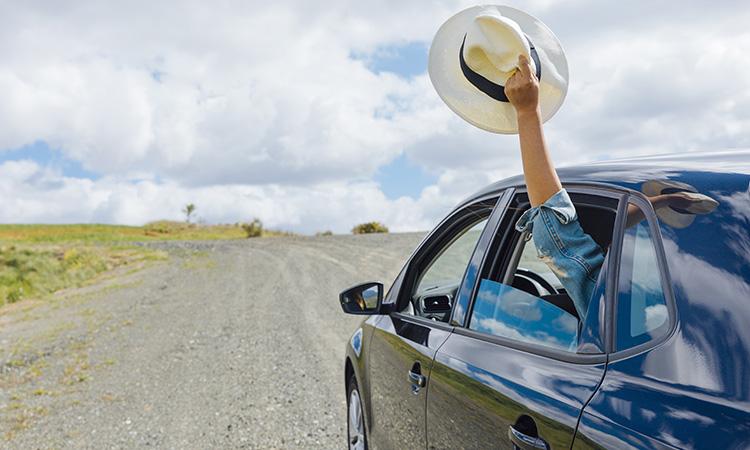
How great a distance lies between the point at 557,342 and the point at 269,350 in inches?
323

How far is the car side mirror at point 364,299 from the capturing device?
143 inches

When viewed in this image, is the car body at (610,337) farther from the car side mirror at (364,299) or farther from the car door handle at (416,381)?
the car side mirror at (364,299)

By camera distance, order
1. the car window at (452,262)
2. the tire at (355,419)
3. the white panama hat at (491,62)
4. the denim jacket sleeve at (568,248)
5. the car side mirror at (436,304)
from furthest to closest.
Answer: the tire at (355,419) < the car side mirror at (436,304) < the car window at (452,262) < the white panama hat at (491,62) < the denim jacket sleeve at (568,248)

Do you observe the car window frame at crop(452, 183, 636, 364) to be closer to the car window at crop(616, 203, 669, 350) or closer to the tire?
the car window at crop(616, 203, 669, 350)

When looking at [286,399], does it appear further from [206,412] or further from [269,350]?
[269,350]

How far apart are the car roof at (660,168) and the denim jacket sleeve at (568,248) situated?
135mm

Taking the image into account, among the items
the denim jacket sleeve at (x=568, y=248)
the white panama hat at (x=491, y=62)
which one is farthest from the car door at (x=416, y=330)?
the denim jacket sleeve at (x=568, y=248)

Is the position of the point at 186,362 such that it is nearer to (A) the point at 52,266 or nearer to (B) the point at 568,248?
(B) the point at 568,248

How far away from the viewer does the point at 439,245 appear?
3.42 meters

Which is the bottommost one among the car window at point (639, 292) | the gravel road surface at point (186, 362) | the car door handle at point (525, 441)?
the gravel road surface at point (186, 362)

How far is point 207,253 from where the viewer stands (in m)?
26.6

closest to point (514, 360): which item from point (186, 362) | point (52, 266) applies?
point (186, 362)

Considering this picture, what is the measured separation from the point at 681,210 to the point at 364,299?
2.13 m

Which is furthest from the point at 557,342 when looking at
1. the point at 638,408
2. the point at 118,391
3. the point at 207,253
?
the point at 207,253
